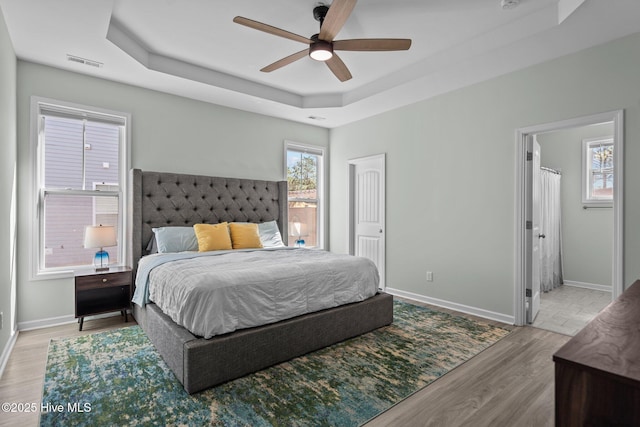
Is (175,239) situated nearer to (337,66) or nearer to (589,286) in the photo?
(337,66)

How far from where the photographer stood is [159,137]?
13.4ft

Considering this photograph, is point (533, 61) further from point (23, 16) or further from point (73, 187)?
point (73, 187)

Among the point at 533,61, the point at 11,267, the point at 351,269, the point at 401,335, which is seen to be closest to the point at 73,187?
the point at 11,267

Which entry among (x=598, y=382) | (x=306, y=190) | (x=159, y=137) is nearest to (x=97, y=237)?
(x=159, y=137)

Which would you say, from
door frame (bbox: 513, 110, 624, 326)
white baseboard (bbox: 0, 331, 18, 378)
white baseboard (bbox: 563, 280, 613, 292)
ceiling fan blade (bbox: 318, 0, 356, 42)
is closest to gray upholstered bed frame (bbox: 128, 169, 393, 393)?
white baseboard (bbox: 0, 331, 18, 378)

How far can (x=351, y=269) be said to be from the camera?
122 inches

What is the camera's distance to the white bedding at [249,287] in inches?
88.9

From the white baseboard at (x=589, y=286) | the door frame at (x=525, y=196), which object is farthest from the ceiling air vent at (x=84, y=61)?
the white baseboard at (x=589, y=286)

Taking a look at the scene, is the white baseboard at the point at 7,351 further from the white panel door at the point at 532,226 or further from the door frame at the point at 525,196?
the white panel door at the point at 532,226

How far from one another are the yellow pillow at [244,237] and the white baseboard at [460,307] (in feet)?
6.80

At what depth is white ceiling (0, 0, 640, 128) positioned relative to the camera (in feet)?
8.55

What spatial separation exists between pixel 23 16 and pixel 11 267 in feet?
6.81

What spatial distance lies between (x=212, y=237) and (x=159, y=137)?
143cm

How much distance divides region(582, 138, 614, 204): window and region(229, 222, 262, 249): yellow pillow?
4971 millimetres
